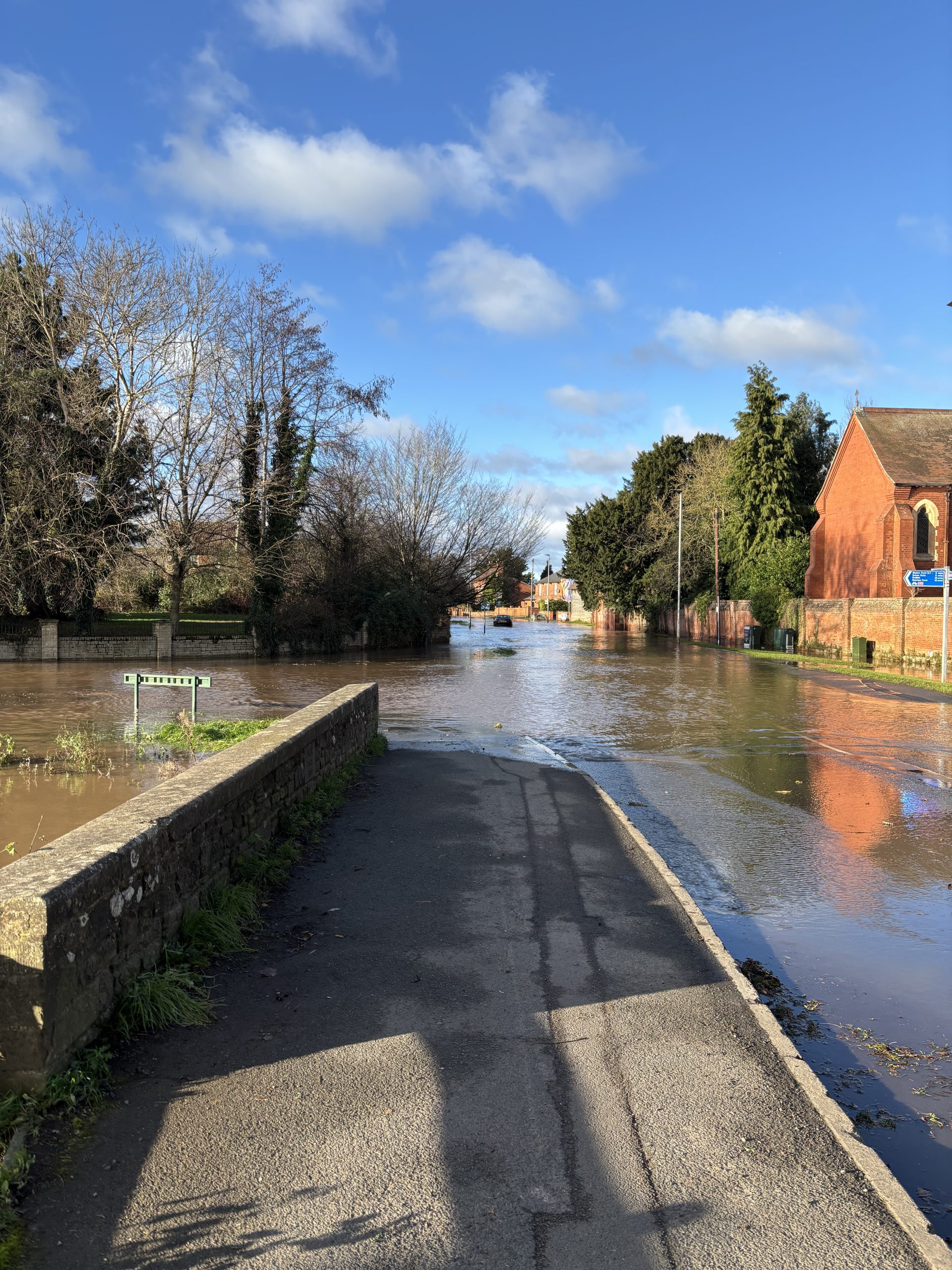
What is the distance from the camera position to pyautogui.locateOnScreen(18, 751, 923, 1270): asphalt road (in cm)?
273

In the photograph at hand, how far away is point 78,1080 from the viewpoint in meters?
3.38

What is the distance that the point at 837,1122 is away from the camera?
3395mm

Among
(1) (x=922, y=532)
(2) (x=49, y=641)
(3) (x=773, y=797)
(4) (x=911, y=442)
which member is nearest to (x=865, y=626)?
(1) (x=922, y=532)

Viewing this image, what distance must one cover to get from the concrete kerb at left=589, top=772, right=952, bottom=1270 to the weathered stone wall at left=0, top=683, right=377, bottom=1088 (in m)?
2.87

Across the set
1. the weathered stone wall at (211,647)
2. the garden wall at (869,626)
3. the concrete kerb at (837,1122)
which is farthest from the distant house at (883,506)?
the concrete kerb at (837,1122)

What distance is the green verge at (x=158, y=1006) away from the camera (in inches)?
114

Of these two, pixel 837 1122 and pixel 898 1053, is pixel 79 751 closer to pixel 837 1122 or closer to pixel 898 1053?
pixel 898 1053

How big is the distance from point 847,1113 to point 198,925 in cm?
322

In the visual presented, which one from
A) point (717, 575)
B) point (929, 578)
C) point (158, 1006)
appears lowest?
point (158, 1006)

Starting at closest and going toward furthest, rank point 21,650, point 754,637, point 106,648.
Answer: point 21,650 < point 106,648 < point 754,637

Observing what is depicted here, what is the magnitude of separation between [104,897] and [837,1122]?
301cm

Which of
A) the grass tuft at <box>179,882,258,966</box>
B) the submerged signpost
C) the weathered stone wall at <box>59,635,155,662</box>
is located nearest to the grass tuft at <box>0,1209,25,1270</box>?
the grass tuft at <box>179,882,258,966</box>

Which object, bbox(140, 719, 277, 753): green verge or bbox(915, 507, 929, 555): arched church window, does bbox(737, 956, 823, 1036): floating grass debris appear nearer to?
bbox(140, 719, 277, 753): green verge

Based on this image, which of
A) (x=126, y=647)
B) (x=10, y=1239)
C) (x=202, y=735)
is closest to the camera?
(x=10, y=1239)
